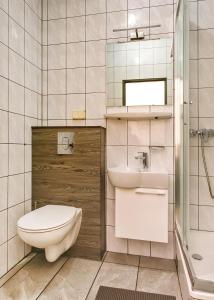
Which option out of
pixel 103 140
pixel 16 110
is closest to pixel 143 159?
pixel 103 140

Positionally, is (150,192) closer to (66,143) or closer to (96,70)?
(66,143)

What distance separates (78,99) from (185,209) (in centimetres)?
135

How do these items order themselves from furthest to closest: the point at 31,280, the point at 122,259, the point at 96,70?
1. the point at 96,70
2. the point at 122,259
3. the point at 31,280

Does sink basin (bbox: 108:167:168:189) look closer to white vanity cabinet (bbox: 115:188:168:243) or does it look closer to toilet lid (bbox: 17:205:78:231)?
white vanity cabinet (bbox: 115:188:168:243)

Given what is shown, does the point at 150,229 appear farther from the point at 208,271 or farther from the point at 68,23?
the point at 68,23

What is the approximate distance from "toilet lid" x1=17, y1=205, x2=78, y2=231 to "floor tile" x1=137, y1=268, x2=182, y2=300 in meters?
0.69

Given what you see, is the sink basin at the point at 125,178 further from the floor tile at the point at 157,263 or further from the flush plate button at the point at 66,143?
the floor tile at the point at 157,263

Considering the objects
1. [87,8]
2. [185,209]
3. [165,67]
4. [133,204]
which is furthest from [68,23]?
[185,209]

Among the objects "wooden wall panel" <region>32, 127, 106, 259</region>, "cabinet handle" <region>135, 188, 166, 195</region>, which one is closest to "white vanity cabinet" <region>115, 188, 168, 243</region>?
"cabinet handle" <region>135, 188, 166, 195</region>

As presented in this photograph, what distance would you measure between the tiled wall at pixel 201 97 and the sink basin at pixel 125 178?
0.48 metres

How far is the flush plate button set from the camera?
1936mm

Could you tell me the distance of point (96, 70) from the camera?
81.7 inches

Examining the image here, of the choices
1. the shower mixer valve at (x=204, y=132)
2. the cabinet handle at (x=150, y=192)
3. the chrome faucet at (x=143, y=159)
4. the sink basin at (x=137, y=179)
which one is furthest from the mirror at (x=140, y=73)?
the cabinet handle at (x=150, y=192)

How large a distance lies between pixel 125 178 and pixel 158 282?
0.77 m
